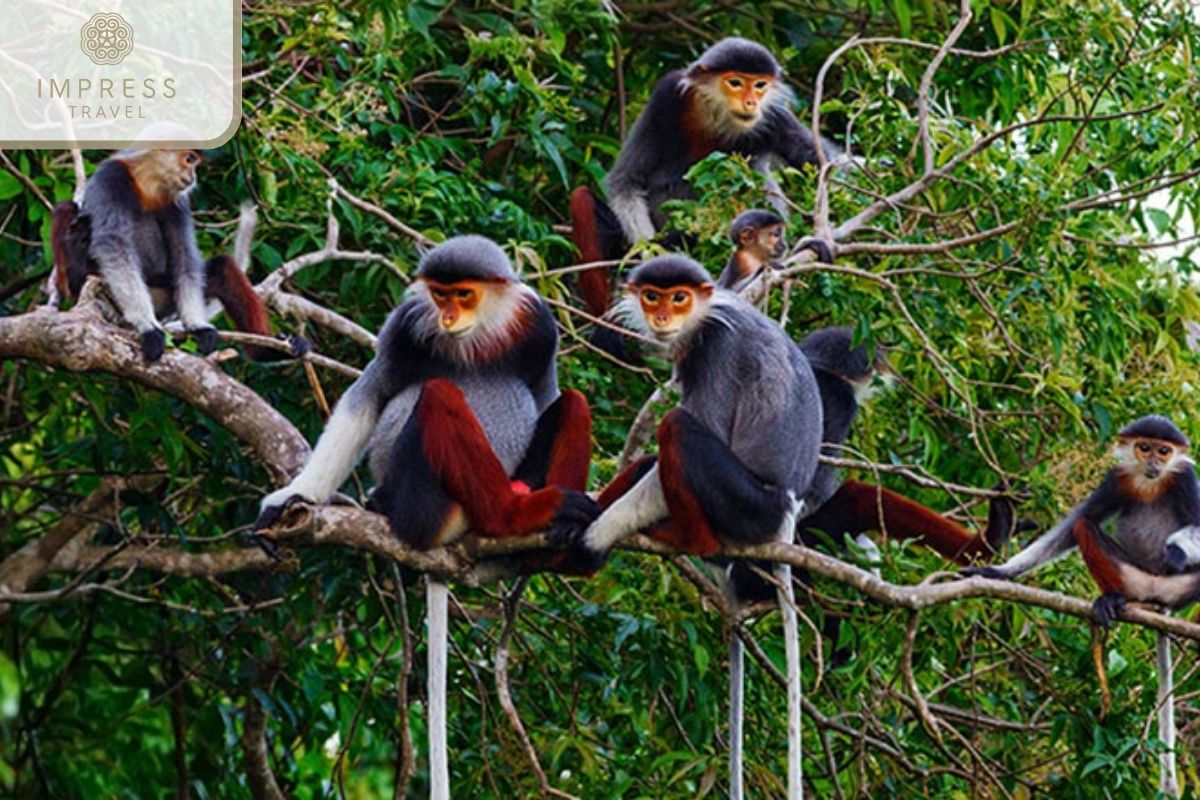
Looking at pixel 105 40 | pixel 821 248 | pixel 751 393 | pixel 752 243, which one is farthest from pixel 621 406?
pixel 105 40

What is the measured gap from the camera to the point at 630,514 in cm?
489

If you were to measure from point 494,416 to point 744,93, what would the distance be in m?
Answer: 2.80

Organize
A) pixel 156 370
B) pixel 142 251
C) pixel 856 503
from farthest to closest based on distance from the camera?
pixel 856 503 < pixel 142 251 < pixel 156 370

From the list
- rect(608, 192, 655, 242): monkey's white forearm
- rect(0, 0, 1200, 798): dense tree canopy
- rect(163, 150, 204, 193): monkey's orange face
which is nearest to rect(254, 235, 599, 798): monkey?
rect(0, 0, 1200, 798): dense tree canopy

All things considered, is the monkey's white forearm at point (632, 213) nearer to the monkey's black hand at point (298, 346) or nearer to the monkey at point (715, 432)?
the monkey at point (715, 432)

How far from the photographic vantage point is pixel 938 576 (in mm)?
4824

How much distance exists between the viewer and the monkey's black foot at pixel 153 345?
4941mm

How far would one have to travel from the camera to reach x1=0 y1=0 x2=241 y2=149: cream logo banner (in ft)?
17.7

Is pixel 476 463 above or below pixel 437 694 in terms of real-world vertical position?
above

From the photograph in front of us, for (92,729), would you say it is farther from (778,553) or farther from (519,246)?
(778,553)

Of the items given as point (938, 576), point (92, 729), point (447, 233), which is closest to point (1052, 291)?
point (938, 576)

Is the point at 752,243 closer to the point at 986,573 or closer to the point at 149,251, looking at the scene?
the point at 986,573

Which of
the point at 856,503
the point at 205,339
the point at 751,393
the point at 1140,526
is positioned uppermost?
the point at 751,393

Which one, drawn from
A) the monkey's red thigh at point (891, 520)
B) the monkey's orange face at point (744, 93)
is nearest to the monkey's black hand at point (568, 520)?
the monkey's red thigh at point (891, 520)
